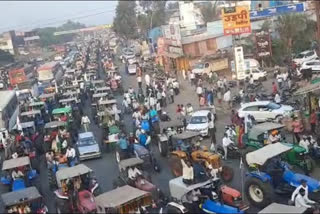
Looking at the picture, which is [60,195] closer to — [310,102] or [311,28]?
[310,102]

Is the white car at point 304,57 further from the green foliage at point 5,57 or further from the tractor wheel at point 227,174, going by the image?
the green foliage at point 5,57

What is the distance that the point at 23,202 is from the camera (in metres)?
13.7

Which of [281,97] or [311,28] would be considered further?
[311,28]

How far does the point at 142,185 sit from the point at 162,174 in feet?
10.8

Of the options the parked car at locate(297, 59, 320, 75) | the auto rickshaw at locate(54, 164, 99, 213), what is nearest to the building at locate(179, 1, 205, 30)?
the parked car at locate(297, 59, 320, 75)

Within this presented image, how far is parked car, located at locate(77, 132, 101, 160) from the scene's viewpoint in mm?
21297

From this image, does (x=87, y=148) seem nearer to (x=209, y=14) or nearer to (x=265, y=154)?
(x=265, y=154)

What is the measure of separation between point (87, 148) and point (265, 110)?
363 inches

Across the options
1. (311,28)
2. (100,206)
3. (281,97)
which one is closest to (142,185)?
(100,206)

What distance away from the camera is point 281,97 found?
2744cm

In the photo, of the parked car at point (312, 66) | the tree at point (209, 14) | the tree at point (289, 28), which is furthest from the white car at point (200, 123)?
the tree at point (209, 14)

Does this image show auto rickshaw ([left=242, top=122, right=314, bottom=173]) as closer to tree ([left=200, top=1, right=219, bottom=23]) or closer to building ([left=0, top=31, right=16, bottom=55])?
tree ([left=200, top=1, right=219, bottom=23])

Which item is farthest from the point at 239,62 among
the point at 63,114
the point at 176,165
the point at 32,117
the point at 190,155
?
the point at 176,165

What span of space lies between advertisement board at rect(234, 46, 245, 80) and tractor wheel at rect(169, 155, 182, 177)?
1766 centimetres
